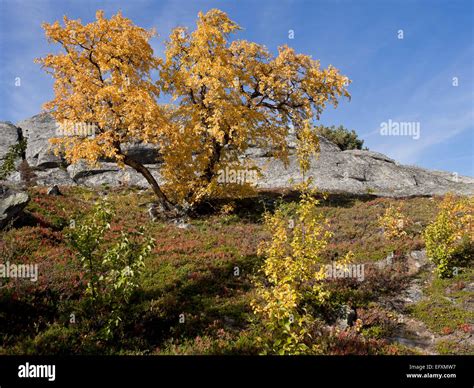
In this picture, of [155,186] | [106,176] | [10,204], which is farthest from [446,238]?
[106,176]

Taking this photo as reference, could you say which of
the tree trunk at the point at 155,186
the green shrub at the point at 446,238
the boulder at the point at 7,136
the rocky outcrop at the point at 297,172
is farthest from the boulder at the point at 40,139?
the green shrub at the point at 446,238

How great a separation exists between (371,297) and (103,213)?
10559 millimetres

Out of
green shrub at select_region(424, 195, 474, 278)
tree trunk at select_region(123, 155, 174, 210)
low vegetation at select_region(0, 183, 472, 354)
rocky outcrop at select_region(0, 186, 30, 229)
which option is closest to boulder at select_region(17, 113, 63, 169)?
tree trunk at select_region(123, 155, 174, 210)

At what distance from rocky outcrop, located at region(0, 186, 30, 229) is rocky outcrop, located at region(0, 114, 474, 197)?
15402 millimetres

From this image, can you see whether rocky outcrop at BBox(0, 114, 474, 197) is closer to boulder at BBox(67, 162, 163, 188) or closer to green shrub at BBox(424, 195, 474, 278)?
boulder at BBox(67, 162, 163, 188)

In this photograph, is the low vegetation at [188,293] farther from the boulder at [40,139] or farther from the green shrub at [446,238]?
the boulder at [40,139]

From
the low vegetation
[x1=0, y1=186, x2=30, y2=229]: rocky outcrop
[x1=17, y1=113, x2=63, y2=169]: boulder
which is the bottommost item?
the low vegetation

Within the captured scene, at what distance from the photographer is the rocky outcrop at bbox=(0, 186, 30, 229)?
56.4ft

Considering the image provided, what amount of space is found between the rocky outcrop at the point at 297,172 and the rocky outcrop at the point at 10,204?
15.4 metres

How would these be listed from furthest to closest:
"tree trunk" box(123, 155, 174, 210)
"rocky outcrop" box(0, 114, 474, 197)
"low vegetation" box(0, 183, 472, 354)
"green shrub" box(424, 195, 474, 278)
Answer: "rocky outcrop" box(0, 114, 474, 197) → "tree trunk" box(123, 155, 174, 210) → "green shrub" box(424, 195, 474, 278) → "low vegetation" box(0, 183, 472, 354)

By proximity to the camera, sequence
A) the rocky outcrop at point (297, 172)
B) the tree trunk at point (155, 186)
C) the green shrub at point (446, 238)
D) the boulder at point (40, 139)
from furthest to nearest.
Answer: the boulder at point (40, 139)
the rocky outcrop at point (297, 172)
the tree trunk at point (155, 186)
the green shrub at point (446, 238)

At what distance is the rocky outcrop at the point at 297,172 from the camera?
120 ft

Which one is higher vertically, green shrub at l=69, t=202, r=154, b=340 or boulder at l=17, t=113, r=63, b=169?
boulder at l=17, t=113, r=63, b=169

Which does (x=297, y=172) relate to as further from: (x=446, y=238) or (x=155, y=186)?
(x=446, y=238)
